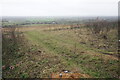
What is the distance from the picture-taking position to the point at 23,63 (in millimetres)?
6867

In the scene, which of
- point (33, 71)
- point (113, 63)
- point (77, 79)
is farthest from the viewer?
point (113, 63)

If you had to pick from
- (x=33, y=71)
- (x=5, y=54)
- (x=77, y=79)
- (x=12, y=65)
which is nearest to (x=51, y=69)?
(x=33, y=71)

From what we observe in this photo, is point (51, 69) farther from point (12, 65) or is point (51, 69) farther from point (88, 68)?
point (12, 65)

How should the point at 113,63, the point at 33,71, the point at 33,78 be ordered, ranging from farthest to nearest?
the point at 113,63 < the point at 33,71 < the point at 33,78

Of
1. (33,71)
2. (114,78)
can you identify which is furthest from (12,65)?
(114,78)

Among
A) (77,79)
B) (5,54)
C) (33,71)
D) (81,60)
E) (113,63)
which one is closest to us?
(77,79)

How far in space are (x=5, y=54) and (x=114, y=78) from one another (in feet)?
23.4

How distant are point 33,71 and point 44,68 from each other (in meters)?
0.60

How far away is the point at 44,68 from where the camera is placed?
20.0ft

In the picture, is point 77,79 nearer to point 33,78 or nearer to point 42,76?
point 42,76

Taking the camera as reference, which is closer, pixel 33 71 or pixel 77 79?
pixel 77 79

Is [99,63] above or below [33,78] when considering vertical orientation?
above

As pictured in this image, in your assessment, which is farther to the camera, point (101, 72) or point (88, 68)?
point (88, 68)

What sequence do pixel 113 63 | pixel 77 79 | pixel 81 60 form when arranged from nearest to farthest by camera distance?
pixel 77 79 → pixel 113 63 → pixel 81 60
